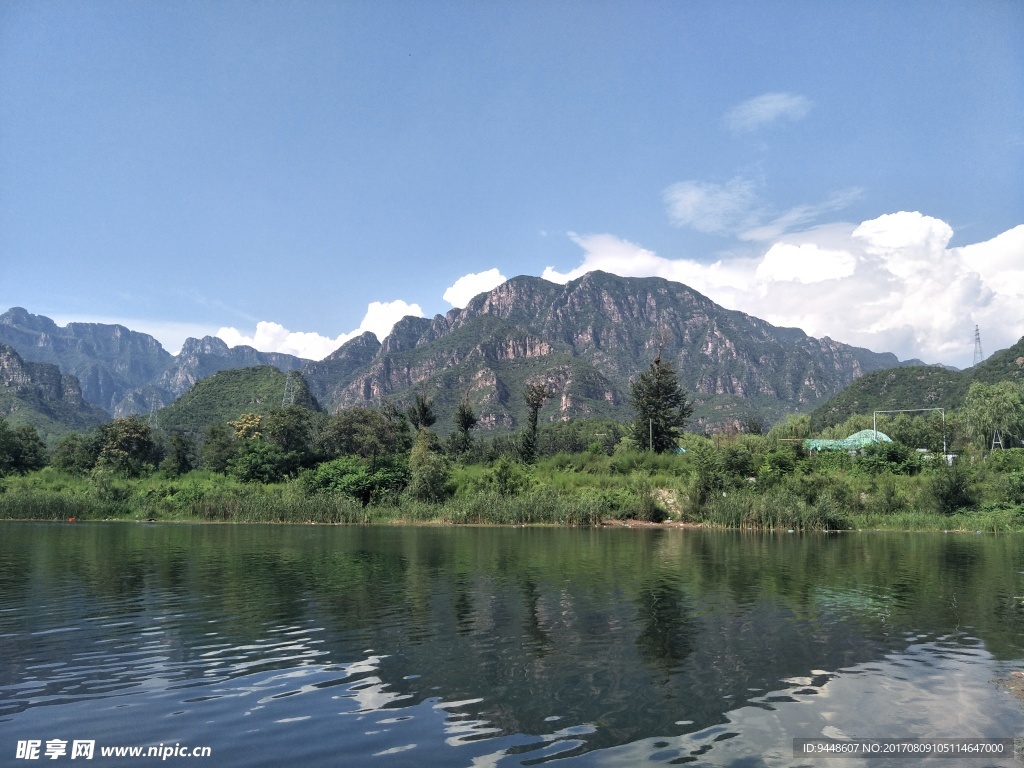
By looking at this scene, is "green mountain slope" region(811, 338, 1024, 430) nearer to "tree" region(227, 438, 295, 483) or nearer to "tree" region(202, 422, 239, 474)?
"tree" region(227, 438, 295, 483)

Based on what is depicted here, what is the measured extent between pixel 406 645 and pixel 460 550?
2408 centimetres

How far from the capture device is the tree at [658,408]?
8994 cm

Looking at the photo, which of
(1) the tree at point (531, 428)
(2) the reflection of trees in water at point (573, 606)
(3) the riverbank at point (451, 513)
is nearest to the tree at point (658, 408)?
(1) the tree at point (531, 428)

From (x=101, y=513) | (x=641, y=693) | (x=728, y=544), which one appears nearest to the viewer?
(x=641, y=693)

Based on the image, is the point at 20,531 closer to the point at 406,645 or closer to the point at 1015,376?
the point at 406,645

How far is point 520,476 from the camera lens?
76.7 meters

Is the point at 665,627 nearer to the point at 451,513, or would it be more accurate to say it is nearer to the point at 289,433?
the point at 451,513

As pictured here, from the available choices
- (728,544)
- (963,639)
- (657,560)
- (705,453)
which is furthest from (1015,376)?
(963,639)

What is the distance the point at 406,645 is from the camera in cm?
1571

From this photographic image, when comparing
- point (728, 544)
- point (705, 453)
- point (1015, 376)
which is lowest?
point (728, 544)

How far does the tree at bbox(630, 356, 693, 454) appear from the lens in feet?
295
